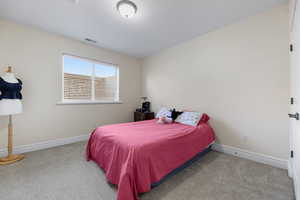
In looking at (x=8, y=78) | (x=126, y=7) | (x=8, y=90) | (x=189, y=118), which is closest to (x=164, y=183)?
(x=189, y=118)

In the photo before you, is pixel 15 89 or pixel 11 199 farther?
pixel 15 89

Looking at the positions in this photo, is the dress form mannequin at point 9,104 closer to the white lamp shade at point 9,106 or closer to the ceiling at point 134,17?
the white lamp shade at point 9,106

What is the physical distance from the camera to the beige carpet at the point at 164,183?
1.42 meters

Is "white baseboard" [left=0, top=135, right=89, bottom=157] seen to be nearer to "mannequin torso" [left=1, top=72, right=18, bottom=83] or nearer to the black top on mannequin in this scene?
the black top on mannequin

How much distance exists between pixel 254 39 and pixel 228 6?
77 centimetres

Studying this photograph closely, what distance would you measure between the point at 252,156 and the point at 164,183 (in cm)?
175

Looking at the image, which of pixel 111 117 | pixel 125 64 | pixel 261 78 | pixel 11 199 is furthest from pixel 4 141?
pixel 261 78

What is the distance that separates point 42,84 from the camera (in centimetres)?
271

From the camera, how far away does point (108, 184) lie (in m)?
1.62

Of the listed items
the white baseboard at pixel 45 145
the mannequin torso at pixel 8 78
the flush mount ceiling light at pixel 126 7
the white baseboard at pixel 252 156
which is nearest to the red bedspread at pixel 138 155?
the white baseboard at pixel 252 156

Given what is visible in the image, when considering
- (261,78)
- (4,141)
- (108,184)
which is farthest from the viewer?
(4,141)

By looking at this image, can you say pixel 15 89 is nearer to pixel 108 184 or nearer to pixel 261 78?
pixel 108 184

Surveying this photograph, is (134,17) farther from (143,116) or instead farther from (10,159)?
(10,159)

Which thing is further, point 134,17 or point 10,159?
point 134,17
